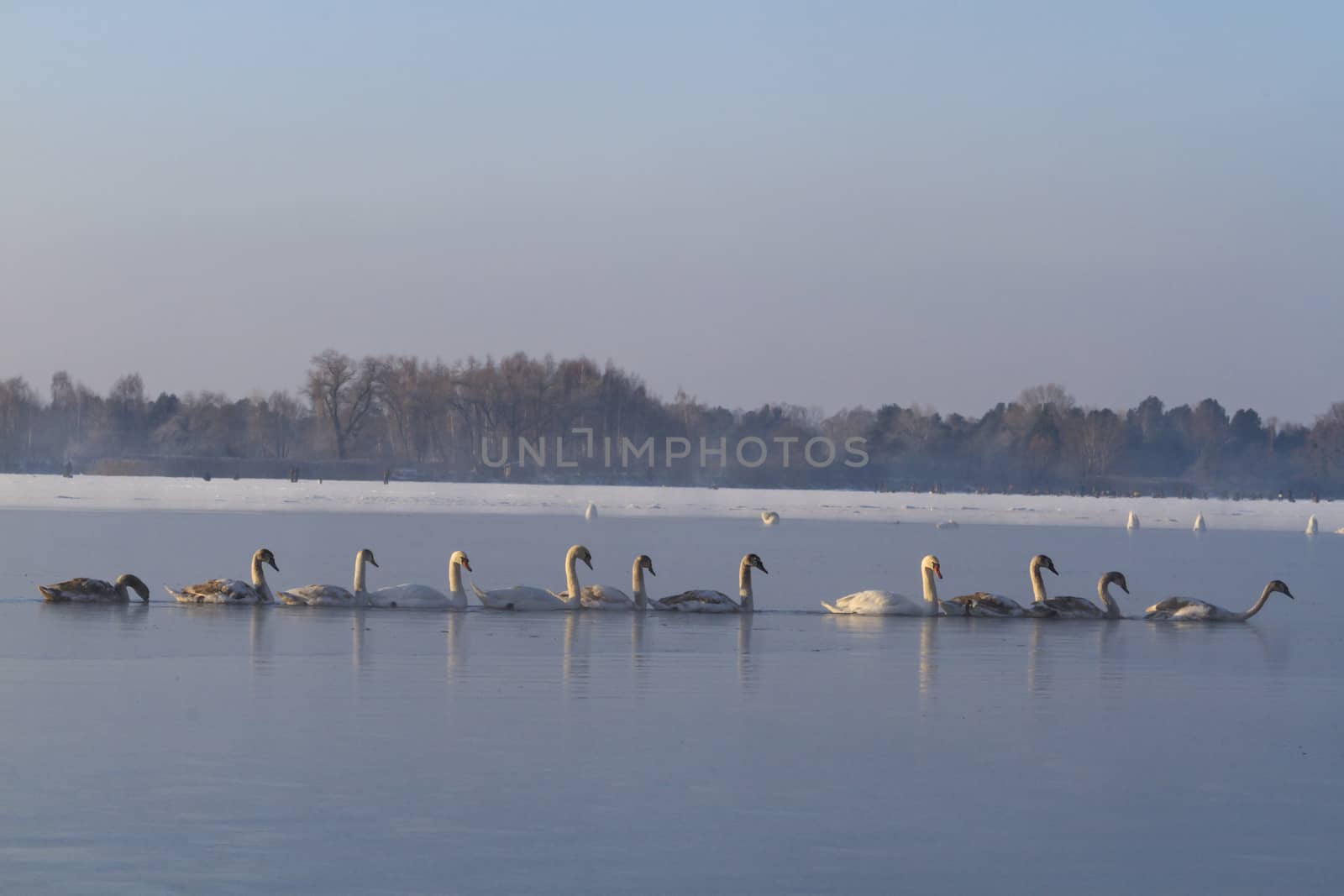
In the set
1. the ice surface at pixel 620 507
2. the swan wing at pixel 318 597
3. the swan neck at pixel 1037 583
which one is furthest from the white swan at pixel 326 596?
the ice surface at pixel 620 507

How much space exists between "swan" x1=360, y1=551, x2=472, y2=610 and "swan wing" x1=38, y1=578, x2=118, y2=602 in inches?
103

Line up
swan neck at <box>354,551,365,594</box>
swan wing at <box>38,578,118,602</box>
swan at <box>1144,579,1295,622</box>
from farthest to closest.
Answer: swan at <box>1144,579,1295,622</box> < swan neck at <box>354,551,365,594</box> < swan wing at <box>38,578,118,602</box>

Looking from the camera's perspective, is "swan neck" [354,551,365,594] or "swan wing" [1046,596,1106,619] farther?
"swan wing" [1046,596,1106,619]

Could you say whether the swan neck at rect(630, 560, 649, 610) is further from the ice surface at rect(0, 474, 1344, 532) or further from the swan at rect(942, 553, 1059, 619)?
the ice surface at rect(0, 474, 1344, 532)

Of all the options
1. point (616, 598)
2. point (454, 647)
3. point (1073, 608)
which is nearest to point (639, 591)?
point (616, 598)

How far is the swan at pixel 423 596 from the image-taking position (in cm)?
1741

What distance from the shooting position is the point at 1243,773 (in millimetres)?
8789

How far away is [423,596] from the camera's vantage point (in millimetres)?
17422

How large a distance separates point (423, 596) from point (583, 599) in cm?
177

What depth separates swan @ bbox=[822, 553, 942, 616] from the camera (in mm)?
17750

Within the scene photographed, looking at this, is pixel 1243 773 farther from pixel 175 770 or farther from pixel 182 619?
pixel 182 619

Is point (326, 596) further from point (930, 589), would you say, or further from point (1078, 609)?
point (1078, 609)

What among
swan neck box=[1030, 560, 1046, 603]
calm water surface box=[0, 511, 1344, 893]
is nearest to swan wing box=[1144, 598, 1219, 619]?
calm water surface box=[0, 511, 1344, 893]

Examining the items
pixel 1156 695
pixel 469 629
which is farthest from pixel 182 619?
pixel 1156 695
